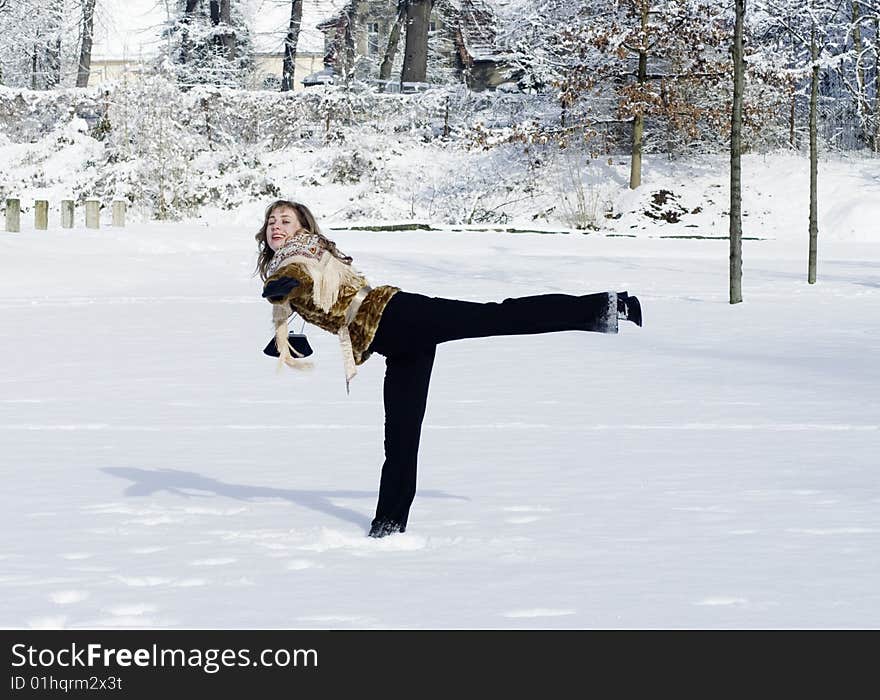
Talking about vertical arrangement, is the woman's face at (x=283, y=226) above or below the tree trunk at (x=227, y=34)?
below

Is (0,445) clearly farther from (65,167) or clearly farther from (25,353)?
(65,167)

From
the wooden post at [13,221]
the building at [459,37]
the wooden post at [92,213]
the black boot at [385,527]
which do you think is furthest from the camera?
the building at [459,37]

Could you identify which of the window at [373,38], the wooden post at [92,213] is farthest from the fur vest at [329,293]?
the window at [373,38]

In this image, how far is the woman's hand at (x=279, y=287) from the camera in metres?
6.00

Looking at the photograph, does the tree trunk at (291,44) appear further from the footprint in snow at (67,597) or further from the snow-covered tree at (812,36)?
the footprint in snow at (67,597)

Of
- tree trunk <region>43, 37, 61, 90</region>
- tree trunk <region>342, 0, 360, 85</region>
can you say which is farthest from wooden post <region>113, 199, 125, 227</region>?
tree trunk <region>43, 37, 61, 90</region>

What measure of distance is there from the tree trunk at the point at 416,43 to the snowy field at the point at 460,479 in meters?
28.0

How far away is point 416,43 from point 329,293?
135 ft

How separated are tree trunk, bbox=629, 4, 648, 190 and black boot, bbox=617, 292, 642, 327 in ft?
98.6

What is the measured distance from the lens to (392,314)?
245 inches

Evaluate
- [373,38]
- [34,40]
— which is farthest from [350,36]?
[34,40]

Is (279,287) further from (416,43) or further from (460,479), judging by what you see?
(416,43)

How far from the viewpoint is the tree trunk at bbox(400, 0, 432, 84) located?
46125 mm

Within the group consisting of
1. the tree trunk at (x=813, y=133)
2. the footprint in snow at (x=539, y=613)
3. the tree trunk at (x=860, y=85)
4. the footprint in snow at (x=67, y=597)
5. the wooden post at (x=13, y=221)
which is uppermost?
the tree trunk at (x=860, y=85)
